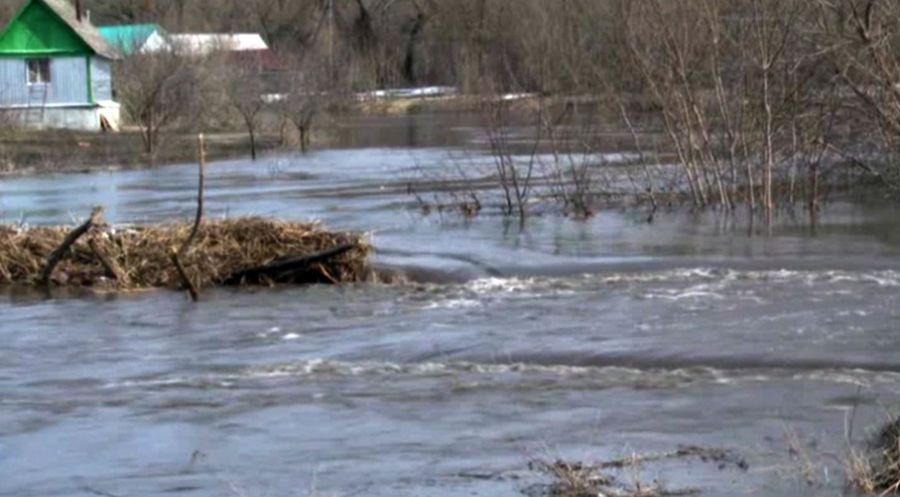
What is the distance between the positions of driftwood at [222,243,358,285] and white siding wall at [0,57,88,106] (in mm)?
42074

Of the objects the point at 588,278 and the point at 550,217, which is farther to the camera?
the point at 550,217

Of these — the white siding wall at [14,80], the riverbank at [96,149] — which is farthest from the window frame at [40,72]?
the riverbank at [96,149]

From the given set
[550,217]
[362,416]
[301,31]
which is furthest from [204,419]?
[301,31]

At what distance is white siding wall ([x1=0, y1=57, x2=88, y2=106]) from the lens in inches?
2475

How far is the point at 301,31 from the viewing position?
99.4 m

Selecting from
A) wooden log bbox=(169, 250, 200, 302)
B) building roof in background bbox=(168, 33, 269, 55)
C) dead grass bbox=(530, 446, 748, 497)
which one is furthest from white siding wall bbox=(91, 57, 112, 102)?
dead grass bbox=(530, 446, 748, 497)

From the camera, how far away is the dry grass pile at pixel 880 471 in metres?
9.59

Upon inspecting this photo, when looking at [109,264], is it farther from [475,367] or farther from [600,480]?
[600,480]

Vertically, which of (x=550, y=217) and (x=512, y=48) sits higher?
(x=512, y=48)

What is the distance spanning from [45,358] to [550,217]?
44.3 ft

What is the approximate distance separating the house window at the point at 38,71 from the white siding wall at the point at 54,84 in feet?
0.57

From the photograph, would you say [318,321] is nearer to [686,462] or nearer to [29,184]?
[686,462]

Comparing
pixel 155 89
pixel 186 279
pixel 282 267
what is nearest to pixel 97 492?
pixel 186 279

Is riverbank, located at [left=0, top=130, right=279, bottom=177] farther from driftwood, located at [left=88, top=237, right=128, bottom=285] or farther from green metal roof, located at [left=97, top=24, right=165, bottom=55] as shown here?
driftwood, located at [left=88, top=237, right=128, bottom=285]
